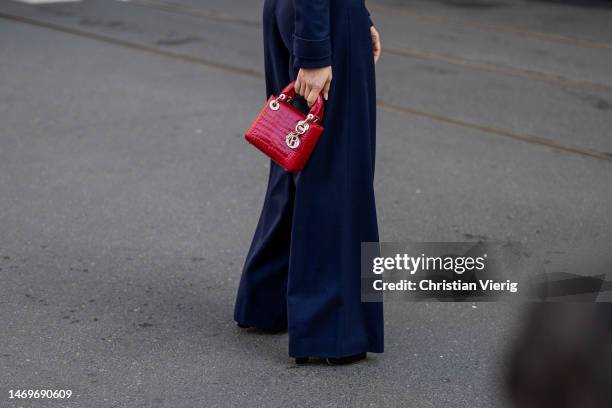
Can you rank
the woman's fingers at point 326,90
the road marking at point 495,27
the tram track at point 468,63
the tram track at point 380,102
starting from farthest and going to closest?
the road marking at point 495,27, the tram track at point 468,63, the tram track at point 380,102, the woman's fingers at point 326,90

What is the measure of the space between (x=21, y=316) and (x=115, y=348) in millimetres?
475

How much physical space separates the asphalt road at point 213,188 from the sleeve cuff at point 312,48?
1076 millimetres

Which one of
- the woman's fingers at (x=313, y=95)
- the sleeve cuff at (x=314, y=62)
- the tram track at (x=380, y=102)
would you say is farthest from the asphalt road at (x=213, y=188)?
the sleeve cuff at (x=314, y=62)

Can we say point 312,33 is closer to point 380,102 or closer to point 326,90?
point 326,90

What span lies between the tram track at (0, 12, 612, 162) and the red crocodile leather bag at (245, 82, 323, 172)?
3622mm

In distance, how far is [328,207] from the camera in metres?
3.30

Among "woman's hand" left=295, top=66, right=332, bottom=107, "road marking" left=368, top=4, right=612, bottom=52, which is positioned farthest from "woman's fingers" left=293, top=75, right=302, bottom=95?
"road marking" left=368, top=4, right=612, bottom=52

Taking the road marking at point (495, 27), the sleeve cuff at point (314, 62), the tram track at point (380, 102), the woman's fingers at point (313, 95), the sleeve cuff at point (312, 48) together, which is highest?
the sleeve cuff at point (312, 48)

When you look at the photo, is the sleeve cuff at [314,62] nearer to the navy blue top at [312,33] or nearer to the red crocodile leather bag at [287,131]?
the navy blue top at [312,33]

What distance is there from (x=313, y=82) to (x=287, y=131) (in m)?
0.19

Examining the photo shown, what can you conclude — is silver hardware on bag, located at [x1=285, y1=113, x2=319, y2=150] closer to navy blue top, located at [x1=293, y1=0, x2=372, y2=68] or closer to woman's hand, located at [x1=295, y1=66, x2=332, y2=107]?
woman's hand, located at [x1=295, y1=66, x2=332, y2=107]

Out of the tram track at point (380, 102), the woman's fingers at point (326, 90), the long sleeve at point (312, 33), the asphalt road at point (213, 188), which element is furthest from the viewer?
the tram track at point (380, 102)

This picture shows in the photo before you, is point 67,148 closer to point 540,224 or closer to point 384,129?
point 384,129

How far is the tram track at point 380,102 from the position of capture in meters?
6.53
